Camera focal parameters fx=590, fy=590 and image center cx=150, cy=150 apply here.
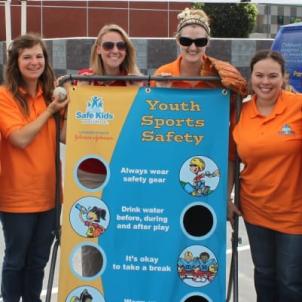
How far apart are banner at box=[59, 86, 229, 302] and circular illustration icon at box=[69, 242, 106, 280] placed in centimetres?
1

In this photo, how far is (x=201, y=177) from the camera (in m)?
3.38

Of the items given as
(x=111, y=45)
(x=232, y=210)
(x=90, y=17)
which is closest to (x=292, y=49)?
(x=111, y=45)

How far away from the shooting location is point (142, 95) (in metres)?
3.37

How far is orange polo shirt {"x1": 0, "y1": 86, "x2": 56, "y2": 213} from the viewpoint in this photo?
3490 mm

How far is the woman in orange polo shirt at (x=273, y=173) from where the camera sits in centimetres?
323

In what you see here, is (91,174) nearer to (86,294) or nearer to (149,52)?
(86,294)

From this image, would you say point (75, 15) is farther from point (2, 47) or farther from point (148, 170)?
point (148, 170)

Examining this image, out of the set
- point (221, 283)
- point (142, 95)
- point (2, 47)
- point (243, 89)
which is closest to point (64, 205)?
point (142, 95)

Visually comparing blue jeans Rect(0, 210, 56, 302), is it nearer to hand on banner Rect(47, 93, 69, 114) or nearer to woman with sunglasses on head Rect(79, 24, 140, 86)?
hand on banner Rect(47, 93, 69, 114)

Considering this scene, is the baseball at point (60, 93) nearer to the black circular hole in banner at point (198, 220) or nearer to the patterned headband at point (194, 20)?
the patterned headband at point (194, 20)

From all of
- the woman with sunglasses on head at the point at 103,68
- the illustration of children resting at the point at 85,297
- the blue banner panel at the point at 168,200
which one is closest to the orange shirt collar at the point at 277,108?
the blue banner panel at the point at 168,200

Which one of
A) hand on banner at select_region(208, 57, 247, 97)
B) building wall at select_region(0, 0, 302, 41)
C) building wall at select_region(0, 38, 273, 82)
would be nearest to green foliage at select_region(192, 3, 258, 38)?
building wall at select_region(0, 0, 302, 41)

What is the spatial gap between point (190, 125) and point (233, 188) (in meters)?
0.53

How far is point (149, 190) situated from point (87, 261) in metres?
0.63
